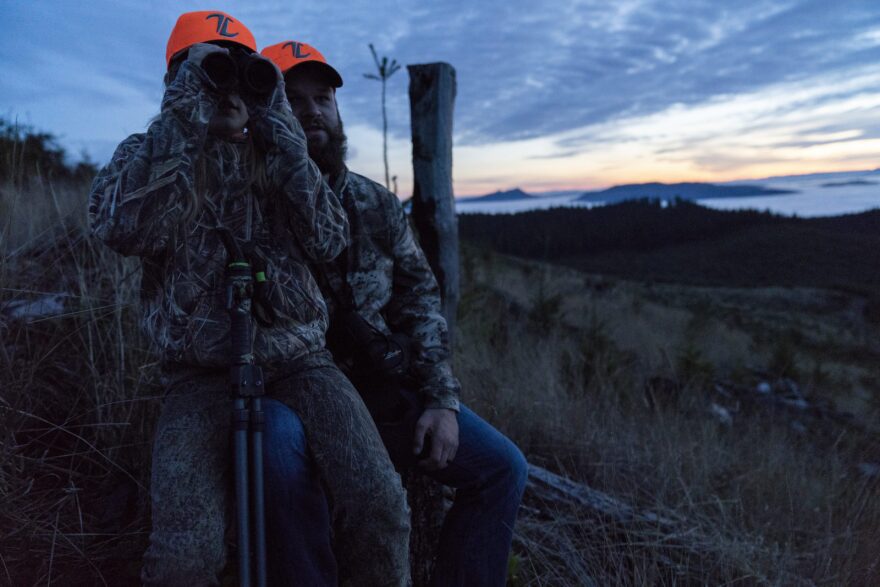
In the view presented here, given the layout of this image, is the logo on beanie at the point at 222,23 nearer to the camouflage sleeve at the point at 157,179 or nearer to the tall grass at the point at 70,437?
the camouflage sleeve at the point at 157,179

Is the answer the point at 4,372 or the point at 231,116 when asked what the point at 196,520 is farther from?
the point at 4,372

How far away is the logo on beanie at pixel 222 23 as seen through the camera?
1.98 m

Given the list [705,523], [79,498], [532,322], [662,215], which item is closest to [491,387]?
[705,523]

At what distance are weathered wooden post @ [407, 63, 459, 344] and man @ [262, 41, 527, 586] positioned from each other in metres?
1.27

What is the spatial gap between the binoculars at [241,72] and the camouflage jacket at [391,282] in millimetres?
576

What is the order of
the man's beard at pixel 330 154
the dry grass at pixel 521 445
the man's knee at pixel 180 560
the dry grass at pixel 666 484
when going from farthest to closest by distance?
the dry grass at pixel 666 484 → the man's beard at pixel 330 154 → the dry grass at pixel 521 445 → the man's knee at pixel 180 560

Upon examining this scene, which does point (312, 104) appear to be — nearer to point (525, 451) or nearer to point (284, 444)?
point (284, 444)

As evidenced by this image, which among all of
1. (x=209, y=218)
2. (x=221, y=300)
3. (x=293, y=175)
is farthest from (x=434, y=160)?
(x=221, y=300)

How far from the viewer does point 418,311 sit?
2359mm

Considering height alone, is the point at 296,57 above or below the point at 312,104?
above

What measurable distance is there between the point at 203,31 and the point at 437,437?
5.29 ft

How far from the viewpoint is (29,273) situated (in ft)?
10.8

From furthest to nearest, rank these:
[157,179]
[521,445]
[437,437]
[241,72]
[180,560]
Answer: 1. [521,445]
2. [437,437]
3. [241,72]
4. [157,179]
5. [180,560]

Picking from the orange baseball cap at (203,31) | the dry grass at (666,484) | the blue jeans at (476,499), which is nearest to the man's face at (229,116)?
the orange baseball cap at (203,31)
